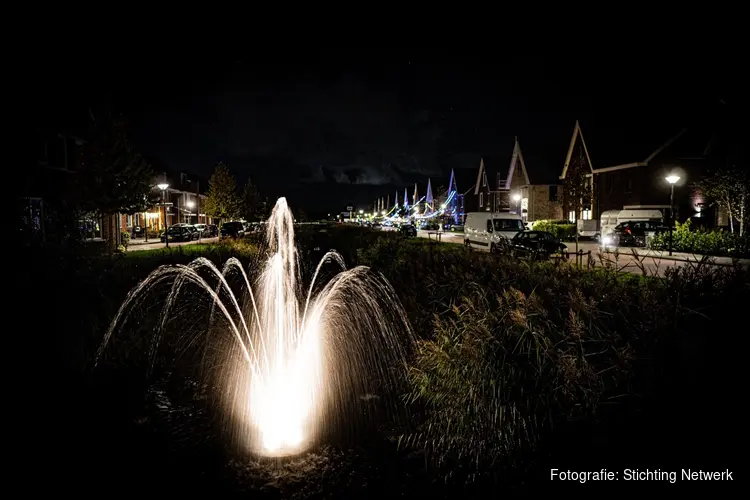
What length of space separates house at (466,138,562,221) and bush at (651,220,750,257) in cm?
3112

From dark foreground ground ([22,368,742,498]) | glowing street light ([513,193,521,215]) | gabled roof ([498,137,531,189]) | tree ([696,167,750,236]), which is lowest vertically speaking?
dark foreground ground ([22,368,742,498])

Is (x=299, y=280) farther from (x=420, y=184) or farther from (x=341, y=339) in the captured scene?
(x=420, y=184)

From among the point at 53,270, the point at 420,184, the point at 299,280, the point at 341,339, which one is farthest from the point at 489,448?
the point at 420,184

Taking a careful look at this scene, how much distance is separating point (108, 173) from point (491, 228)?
1078 inches

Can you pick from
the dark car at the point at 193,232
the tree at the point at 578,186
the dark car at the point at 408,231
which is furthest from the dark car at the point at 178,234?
the tree at the point at 578,186

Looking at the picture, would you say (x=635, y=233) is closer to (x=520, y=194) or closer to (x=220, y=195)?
(x=520, y=194)

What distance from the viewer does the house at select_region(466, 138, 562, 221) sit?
60.7 metres

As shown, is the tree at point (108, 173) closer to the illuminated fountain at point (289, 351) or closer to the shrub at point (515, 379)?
the illuminated fountain at point (289, 351)

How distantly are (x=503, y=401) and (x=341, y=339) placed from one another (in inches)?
225

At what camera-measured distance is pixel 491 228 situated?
1289 inches

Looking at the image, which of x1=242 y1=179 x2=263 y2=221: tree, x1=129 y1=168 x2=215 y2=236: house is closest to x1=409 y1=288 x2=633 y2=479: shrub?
x1=129 y1=168 x2=215 y2=236: house

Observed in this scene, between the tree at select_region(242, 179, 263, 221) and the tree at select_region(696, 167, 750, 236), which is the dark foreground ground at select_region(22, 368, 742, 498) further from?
the tree at select_region(242, 179, 263, 221)

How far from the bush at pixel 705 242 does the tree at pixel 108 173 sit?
35.9 meters

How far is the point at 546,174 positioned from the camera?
6081 centimetres
